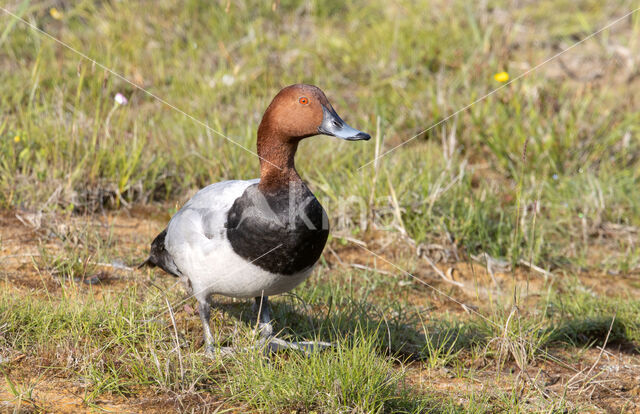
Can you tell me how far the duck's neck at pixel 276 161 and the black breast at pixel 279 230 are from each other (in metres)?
0.06

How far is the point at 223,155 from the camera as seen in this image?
14.8ft

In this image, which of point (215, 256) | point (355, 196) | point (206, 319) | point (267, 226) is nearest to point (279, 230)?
point (267, 226)

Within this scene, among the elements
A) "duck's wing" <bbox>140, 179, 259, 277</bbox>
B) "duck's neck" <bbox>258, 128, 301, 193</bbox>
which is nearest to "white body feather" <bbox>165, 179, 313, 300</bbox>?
"duck's wing" <bbox>140, 179, 259, 277</bbox>

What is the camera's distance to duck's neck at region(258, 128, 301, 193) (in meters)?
2.89

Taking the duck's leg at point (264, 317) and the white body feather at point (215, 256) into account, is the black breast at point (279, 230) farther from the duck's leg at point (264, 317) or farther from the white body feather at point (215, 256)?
the duck's leg at point (264, 317)

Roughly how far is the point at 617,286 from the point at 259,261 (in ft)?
7.67

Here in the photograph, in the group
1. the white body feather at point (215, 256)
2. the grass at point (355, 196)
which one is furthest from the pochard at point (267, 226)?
the grass at point (355, 196)

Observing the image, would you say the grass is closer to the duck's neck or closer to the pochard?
the pochard

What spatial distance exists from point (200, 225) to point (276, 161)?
38 cm

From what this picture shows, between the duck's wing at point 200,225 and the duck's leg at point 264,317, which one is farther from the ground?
the duck's wing at point 200,225

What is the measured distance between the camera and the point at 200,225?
292 cm

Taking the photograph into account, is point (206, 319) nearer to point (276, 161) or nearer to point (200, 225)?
point (200, 225)

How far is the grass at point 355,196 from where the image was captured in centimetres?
272

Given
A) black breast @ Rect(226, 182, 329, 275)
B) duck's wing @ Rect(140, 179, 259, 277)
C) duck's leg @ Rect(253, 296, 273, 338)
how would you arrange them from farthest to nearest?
duck's leg @ Rect(253, 296, 273, 338), duck's wing @ Rect(140, 179, 259, 277), black breast @ Rect(226, 182, 329, 275)
